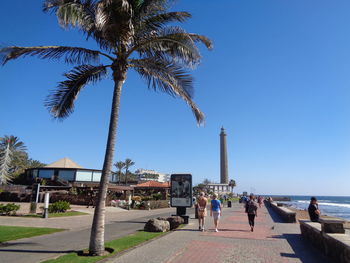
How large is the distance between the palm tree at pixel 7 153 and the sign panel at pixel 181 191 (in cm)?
4726

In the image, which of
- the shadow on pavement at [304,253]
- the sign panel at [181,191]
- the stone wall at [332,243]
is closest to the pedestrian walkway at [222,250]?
the shadow on pavement at [304,253]

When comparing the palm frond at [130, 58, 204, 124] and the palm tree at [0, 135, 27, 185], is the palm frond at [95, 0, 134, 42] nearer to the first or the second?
the palm frond at [130, 58, 204, 124]

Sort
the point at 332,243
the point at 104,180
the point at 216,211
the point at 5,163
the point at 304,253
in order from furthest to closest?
1. the point at 5,163
2. the point at 216,211
3. the point at 304,253
4. the point at 104,180
5. the point at 332,243

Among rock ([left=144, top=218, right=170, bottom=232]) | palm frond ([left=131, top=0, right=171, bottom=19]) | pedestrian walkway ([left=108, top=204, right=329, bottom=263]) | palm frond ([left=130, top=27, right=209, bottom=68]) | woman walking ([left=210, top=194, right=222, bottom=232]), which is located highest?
palm frond ([left=131, top=0, right=171, bottom=19])

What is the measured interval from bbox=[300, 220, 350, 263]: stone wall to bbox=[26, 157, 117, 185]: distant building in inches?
1592

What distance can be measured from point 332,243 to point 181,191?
29.4 ft

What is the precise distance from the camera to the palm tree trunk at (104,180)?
7.42m

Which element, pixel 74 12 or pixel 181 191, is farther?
pixel 181 191

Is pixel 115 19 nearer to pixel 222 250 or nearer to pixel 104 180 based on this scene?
pixel 104 180

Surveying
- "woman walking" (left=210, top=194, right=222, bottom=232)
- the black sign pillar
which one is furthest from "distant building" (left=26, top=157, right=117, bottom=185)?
"woman walking" (left=210, top=194, right=222, bottom=232)

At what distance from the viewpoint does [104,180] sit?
7836 millimetres

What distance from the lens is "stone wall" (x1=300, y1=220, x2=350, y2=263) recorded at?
6.39 m

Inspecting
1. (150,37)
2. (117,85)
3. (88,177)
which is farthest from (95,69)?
(88,177)

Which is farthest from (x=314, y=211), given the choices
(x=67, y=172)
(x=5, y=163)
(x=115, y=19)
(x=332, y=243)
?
(x=5, y=163)
